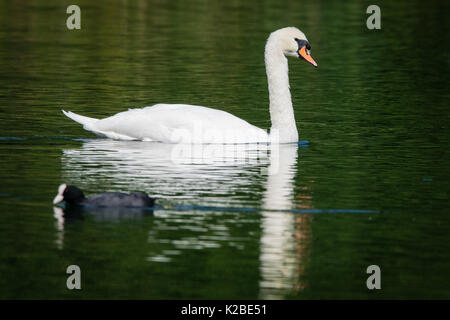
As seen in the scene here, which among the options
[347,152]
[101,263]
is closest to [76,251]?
[101,263]

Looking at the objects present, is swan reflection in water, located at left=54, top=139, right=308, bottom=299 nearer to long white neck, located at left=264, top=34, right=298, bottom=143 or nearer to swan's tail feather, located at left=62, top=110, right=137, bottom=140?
swan's tail feather, located at left=62, top=110, right=137, bottom=140

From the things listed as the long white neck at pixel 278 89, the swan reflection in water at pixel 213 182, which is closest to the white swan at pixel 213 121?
the long white neck at pixel 278 89

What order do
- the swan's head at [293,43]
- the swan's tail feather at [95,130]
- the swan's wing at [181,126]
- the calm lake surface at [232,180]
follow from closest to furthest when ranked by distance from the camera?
the calm lake surface at [232,180] < the swan's wing at [181,126] < the swan's tail feather at [95,130] < the swan's head at [293,43]

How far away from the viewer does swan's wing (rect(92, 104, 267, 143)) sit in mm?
17547

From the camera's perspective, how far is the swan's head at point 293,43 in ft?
61.3

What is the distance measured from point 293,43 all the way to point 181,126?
7.78 feet

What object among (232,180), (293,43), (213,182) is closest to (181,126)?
(293,43)

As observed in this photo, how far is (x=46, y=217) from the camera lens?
12891mm

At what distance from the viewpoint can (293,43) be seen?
18.7 m

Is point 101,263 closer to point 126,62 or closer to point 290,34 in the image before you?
point 290,34

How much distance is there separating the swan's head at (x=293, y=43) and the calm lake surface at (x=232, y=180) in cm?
134

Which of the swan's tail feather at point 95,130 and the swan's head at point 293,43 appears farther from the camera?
the swan's head at point 293,43

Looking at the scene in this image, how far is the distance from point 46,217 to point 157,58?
1761cm

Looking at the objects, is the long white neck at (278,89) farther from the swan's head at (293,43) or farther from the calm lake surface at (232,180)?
the calm lake surface at (232,180)
